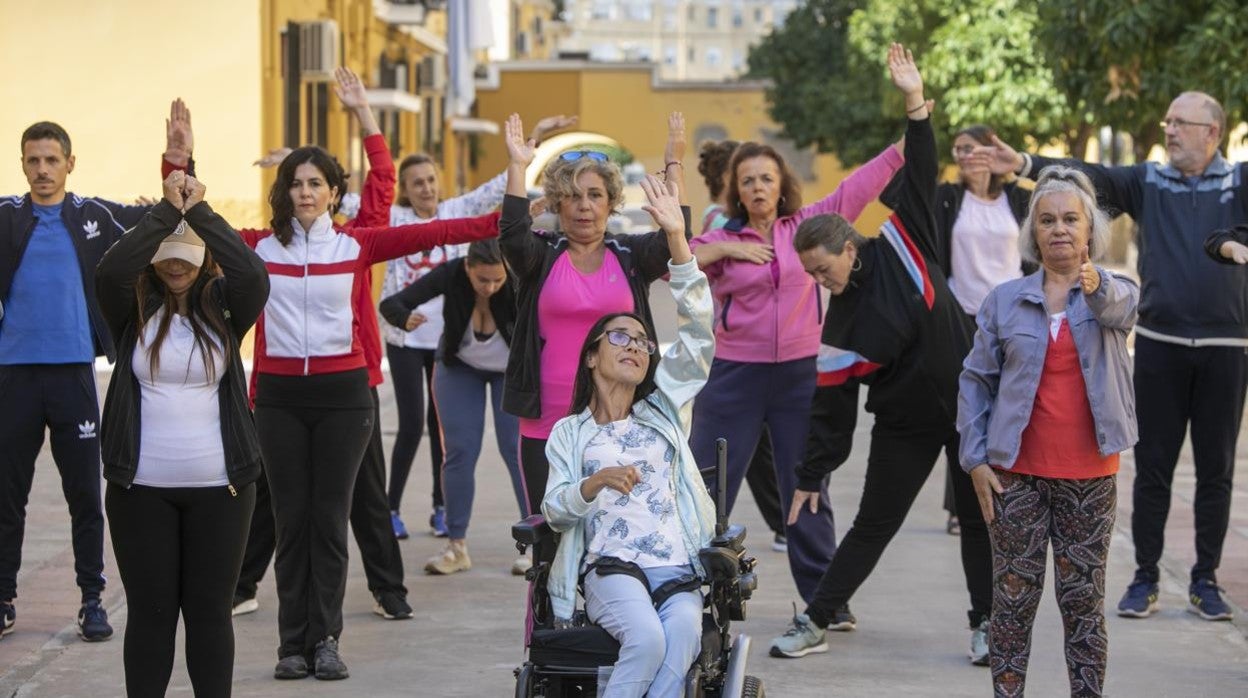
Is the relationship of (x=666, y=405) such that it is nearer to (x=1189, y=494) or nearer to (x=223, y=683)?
(x=223, y=683)

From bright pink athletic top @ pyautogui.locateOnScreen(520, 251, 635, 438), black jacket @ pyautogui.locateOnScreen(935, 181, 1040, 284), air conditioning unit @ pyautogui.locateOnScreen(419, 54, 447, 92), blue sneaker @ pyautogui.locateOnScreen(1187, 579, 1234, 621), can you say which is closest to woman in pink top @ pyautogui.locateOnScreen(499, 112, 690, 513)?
bright pink athletic top @ pyautogui.locateOnScreen(520, 251, 635, 438)

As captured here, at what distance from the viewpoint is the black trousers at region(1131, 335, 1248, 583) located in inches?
308

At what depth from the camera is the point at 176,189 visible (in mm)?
5441

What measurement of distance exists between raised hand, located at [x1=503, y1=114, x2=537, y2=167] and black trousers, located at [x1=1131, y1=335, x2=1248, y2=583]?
2.93m

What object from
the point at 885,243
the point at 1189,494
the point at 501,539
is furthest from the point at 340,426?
the point at 1189,494

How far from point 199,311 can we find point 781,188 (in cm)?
299

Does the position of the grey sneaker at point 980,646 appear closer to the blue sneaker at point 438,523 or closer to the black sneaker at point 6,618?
the blue sneaker at point 438,523

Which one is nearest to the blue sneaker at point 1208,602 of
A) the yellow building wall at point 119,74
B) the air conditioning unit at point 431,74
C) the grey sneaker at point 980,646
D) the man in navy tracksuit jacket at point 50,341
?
the grey sneaker at point 980,646

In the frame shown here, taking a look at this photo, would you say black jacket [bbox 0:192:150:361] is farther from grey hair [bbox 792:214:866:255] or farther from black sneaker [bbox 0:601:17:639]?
grey hair [bbox 792:214:866:255]

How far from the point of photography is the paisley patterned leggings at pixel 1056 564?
581 centimetres

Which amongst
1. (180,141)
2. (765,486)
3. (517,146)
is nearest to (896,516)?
(517,146)

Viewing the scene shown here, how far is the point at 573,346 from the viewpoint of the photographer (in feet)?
21.4

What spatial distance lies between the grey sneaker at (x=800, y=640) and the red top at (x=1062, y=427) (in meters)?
1.63

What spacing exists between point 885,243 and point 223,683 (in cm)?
293
